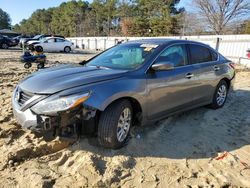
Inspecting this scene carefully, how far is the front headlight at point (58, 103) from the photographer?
359 centimetres

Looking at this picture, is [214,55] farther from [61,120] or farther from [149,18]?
[149,18]

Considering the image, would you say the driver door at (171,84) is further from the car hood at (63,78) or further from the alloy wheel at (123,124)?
the car hood at (63,78)

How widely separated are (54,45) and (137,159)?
963 inches

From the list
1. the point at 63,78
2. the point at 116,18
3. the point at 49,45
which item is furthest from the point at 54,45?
the point at 116,18

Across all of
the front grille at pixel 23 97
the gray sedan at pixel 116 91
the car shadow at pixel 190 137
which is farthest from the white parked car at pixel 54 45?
the front grille at pixel 23 97

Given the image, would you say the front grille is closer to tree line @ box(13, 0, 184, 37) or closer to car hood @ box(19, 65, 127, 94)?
car hood @ box(19, 65, 127, 94)

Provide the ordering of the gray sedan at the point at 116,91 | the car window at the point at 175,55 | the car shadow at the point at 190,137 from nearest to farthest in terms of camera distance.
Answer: the gray sedan at the point at 116,91
the car shadow at the point at 190,137
the car window at the point at 175,55

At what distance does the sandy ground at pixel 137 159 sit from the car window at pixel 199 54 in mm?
1289

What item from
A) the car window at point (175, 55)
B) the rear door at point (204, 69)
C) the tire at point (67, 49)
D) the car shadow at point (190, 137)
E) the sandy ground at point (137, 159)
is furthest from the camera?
the tire at point (67, 49)

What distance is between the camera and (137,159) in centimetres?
407

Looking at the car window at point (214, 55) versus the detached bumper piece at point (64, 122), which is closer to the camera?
the detached bumper piece at point (64, 122)

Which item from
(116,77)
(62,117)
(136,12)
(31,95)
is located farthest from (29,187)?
(136,12)

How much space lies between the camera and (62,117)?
3.64 metres

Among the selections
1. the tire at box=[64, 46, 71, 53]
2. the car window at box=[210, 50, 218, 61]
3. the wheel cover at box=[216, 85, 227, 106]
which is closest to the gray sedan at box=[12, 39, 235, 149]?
the car window at box=[210, 50, 218, 61]
